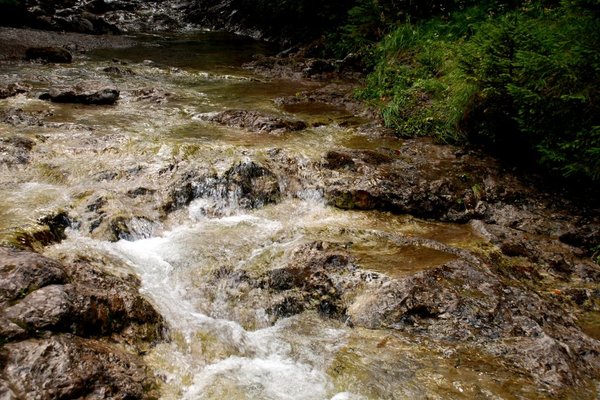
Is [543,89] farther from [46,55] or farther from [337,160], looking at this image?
[46,55]

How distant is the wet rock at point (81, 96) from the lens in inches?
403

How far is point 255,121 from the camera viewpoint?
9492 millimetres

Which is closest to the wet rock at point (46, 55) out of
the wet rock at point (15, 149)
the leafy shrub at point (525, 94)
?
the wet rock at point (15, 149)

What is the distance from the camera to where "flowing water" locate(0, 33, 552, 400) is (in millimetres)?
3850

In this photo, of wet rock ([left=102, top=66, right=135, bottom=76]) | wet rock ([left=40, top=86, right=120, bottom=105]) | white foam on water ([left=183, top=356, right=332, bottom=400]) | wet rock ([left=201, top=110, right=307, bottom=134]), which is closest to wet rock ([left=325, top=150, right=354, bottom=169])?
wet rock ([left=201, top=110, right=307, bottom=134])

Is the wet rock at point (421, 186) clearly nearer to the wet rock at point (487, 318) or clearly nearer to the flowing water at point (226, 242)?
the flowing water at point (226, 242)

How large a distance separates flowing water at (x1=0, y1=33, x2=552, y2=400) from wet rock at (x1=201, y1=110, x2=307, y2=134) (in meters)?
0.34

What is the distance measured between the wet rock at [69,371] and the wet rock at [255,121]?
6.31m

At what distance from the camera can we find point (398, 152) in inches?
334

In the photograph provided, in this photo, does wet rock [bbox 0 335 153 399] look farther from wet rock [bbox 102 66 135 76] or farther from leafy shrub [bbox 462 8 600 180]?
wet rock [bbox 102 66 135 76]

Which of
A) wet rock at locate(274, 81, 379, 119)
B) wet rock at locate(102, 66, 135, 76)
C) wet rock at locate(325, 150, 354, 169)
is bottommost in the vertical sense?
wet rock at locate(325, 150, 354, 169)

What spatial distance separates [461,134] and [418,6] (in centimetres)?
813

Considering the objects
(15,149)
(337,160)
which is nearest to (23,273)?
(15,149)

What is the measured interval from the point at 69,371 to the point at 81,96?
343 inches
